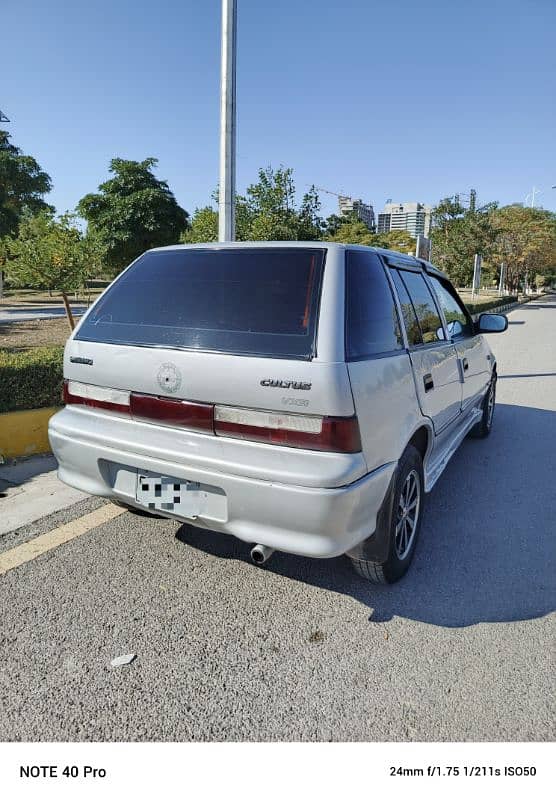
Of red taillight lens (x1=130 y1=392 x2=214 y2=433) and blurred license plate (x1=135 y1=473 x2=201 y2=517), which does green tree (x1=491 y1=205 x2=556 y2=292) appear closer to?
red taillight lens (x1=130 y1=392 x2=214 y2=433)

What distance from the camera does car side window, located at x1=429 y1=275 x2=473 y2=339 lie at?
4027 millimetres

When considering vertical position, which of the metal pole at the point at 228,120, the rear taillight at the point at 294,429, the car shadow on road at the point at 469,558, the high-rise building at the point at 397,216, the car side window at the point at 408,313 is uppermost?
the high-rise building at the point at 397,216

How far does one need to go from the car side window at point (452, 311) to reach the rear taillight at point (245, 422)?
2.13 meters

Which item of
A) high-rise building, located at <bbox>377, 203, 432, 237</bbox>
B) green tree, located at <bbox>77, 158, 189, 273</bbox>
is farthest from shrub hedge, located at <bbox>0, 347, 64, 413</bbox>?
high-rise building, located at <bbox>377, 203, 432, 237</bbox>

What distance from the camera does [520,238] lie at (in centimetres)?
4766

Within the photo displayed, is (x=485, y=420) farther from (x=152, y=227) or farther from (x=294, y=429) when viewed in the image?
(x=152, y=227)

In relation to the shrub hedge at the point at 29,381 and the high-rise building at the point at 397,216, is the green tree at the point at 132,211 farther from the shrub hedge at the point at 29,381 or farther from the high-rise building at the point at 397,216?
the high-rise building at the point at 397,216

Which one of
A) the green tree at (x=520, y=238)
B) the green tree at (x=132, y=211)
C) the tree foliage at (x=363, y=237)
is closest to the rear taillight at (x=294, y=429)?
the tree foliage at (x=363, y=237)

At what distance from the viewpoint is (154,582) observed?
279 centimetres

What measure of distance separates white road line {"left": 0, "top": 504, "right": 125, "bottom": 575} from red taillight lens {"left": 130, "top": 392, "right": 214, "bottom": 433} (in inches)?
42.7

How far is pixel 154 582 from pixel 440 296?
9.17 ft

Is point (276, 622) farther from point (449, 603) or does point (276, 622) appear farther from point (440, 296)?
point (440, 296)

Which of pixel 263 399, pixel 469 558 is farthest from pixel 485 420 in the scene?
pixel 263 399

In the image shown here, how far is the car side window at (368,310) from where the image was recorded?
94.9 inches
